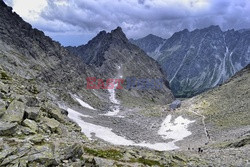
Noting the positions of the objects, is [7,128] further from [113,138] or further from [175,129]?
[175,129]

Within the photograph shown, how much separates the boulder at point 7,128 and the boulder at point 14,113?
1981mm

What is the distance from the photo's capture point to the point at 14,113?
27922 mm

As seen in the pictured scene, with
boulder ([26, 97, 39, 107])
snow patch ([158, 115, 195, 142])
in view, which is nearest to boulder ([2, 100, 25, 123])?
boulder ([26, 97, 39, 107])

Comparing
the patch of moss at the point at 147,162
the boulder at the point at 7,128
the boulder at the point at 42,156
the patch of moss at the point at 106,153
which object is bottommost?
the boulder at the point at 42,156

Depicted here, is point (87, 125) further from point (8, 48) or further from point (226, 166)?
point (8, 48)

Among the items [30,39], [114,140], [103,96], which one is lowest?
[114,140]

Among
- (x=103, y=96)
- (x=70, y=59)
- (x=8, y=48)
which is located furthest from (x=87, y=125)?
(x=70, y=59)

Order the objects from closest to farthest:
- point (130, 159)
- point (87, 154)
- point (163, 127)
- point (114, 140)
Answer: point (87, 154), point (130, 159), point (114, 140), point (163, 127)

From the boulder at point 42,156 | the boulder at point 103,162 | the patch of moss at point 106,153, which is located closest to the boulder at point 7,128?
the boulder at point 42,156

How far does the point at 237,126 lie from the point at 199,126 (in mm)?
12503

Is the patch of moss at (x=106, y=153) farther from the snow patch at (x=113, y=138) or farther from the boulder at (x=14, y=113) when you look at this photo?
the snow patch at (x=113, y=138)

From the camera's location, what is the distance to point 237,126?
75062 millimetres

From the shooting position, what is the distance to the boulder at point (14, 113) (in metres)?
26.8

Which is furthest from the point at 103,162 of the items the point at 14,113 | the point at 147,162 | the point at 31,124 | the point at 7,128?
the point at 14,113
